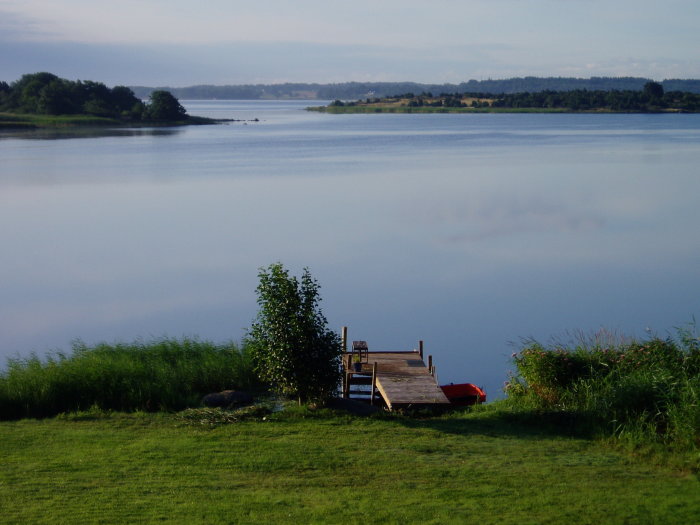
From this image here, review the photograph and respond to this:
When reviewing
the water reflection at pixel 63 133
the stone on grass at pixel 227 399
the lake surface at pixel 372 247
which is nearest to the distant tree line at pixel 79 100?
the water reflection at pixel 63 133

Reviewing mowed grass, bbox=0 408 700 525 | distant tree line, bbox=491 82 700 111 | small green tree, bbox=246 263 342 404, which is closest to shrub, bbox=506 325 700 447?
mowed grass, bbox=0 408 700 525

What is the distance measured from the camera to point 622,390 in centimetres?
1045

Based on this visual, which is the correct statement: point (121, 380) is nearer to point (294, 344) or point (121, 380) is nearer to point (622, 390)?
point (294, 344)

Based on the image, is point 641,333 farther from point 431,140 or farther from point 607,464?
point 431,140

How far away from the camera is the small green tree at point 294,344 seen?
451 inches

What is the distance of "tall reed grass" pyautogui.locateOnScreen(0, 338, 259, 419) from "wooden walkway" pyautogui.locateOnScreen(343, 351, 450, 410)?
206cm

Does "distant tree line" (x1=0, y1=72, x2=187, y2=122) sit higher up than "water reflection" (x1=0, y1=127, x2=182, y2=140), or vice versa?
"distant tree line" (x1=0, y1=72, x2=187, y2=122)

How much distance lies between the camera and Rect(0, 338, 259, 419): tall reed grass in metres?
11.9

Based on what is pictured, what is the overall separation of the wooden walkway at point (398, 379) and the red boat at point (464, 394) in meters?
0.43

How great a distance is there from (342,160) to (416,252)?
1168 inches

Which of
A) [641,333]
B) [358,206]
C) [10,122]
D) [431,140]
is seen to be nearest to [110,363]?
[641,333]

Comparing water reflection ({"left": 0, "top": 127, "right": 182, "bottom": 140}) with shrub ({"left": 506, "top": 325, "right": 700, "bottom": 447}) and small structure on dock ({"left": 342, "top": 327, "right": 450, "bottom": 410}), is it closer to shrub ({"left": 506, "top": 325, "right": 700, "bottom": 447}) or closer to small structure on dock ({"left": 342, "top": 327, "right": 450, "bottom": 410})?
small structure on dock ({"left": 342, "top": 327, "right": 450, "bottom": 410})

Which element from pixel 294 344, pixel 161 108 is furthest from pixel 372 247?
pixel 161 108

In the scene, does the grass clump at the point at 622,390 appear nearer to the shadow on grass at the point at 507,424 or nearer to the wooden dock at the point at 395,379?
the shadow on grass at the point at 507,424
